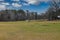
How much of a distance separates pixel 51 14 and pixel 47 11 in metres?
1.66

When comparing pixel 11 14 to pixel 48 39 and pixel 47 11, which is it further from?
pixel 48 39

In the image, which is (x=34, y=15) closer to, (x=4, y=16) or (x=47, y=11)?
(x=47, y=11)

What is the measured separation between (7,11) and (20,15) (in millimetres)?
4783

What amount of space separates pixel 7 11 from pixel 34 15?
993 cm

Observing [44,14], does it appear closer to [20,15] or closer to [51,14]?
[51,14]

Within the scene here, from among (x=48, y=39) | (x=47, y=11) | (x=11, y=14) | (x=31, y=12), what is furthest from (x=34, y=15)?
(x=48, y=39)

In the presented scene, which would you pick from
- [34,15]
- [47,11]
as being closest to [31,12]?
[34,15]

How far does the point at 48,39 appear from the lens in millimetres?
9766

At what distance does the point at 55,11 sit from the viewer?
49.2 m

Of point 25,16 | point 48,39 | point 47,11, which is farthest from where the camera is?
point 25,16

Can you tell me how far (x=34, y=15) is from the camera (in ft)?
164

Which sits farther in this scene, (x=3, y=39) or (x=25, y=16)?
(x=25, y=16)

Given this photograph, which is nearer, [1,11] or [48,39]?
[48,39]

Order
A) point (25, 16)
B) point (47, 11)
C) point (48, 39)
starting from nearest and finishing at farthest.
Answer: point (48, 39)
point (47, 11)
point (25, 16)
